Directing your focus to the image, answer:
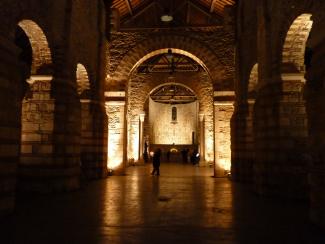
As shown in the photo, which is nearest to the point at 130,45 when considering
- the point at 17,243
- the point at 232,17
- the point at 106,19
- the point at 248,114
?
the point at 106,19

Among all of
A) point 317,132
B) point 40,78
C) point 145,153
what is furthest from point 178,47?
point 145,153

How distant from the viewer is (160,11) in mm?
16797

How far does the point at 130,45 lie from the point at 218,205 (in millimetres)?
10483

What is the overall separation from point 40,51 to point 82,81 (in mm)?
3687

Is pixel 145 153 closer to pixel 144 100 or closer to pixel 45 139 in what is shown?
pixel 144 100

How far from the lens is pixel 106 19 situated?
48.4 ft

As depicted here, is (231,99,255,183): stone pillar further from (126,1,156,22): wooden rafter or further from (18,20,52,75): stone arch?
(126,1,156,22): wooden rafter

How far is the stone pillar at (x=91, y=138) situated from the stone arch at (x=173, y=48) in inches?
120

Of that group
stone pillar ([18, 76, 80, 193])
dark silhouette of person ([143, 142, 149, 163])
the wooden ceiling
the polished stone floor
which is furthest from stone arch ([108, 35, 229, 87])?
dark silhouette of person ([143, 142, 149, 163])

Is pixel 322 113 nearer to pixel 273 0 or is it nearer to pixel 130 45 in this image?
pixel 273 0

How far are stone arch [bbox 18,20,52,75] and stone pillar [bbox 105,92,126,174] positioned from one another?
21.1 feet

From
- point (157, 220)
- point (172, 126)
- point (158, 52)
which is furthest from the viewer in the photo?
point (172, 126)

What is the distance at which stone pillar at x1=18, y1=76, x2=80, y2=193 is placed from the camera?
28.1 ft

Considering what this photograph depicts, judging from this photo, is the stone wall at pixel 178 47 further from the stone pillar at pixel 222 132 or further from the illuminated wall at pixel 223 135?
the illuminated wall at pixel 223 135
